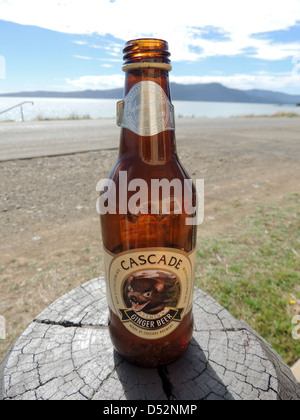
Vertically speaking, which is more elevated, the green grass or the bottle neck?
the bottle neck

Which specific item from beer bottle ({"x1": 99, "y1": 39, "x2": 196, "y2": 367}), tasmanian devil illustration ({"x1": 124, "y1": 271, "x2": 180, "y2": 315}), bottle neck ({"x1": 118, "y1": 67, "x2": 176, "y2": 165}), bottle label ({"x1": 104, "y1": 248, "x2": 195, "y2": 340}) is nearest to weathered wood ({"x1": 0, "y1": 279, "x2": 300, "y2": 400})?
beer bottle ({"x1": 99, "y1": 39, "x2": 196, "y2": 367})

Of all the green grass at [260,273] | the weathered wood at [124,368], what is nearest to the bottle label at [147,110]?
the weathered wood at [124,368]

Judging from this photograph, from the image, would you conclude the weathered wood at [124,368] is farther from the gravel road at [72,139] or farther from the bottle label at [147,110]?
the gravel road at [72,139]

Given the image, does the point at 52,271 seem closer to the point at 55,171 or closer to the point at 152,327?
the point at 152,327

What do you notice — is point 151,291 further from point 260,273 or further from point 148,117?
point 260,273

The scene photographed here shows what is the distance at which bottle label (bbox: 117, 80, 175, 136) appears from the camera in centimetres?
136

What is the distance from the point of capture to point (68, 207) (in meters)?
4.91

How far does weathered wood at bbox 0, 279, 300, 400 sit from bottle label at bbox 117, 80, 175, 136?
1121 mm

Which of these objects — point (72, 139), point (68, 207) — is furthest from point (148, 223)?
point (72, 139)

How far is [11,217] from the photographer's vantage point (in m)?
4.50

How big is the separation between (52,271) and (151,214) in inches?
91.0

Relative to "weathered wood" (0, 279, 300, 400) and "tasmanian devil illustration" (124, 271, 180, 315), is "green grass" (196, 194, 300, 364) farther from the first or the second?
"tasmanian devil illustration" (124, 271, 180, 315)

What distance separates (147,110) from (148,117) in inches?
1.2
